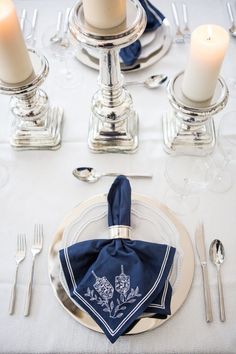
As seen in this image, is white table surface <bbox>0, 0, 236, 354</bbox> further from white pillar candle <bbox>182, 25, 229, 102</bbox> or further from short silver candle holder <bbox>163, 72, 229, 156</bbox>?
white pillar candle <bbox>182, 25, 229, 102</bbox>

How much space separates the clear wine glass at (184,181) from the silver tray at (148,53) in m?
0.28

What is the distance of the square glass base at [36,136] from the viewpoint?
85 cm

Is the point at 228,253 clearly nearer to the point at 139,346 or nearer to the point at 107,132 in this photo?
the point at 139,346

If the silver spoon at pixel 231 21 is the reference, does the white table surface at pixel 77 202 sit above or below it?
below

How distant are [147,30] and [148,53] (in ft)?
0.21

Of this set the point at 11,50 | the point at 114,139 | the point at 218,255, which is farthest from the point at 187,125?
the point at 11,50

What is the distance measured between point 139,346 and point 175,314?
0.09m

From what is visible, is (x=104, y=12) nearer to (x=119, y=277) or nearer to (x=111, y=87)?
(x=111, y=87)

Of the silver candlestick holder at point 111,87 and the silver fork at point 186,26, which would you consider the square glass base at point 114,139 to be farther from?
the silver fork at point 186,26

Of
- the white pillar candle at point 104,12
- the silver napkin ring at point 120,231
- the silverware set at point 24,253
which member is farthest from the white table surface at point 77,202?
the white pillar candle at point 104,12

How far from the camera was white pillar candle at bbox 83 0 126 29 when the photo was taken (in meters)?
0.55

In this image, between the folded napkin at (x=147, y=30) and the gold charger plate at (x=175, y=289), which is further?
the folded napkin at (x=147, y=30)

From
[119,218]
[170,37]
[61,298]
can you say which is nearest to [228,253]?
[119,218]

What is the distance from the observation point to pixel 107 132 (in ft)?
2.77
